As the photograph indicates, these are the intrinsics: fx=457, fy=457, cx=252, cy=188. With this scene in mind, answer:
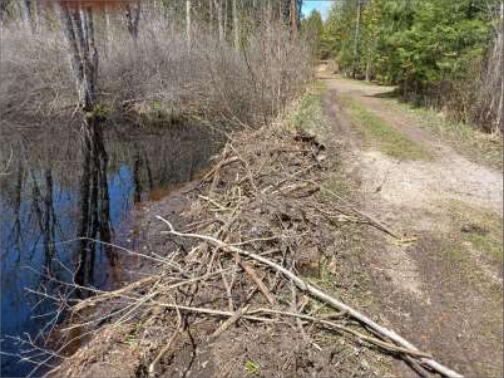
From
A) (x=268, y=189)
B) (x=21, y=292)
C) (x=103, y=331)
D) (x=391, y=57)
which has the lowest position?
(x=21, y=292)

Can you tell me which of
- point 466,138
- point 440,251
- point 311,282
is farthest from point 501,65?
point 311,282

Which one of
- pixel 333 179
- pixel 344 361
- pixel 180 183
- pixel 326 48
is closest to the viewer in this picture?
pixel 344 361

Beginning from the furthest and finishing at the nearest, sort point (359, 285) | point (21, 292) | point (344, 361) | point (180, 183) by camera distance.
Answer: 1. point (180, 183)
2. point (21, 292)
3. point (359, 285)
4. point (344, 361)

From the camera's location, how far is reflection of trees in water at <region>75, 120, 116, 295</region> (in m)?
5.61

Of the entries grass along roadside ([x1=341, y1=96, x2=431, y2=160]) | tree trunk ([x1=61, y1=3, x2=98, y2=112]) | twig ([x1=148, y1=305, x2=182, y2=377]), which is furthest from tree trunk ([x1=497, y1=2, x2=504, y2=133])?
tree trunk ([x1=61, y1=3, x2=98, y2=112])

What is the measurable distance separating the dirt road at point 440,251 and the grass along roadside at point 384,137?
0.14 metres

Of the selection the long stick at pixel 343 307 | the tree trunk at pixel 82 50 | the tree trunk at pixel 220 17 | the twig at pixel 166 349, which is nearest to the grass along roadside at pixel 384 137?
the tree trunk at pixel 220 17

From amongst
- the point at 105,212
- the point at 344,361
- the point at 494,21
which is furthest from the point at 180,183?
the point at 494,21

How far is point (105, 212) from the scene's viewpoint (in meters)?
7.24

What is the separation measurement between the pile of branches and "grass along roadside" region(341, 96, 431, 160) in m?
2.13

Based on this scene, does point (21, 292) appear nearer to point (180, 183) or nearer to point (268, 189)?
point (268, 189)

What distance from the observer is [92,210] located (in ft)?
23.9

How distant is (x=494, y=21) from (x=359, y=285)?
27.1 feet

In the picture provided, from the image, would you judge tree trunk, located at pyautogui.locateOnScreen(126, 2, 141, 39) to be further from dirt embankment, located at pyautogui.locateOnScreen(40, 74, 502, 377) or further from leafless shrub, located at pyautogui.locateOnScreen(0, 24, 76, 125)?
dirt embankment, located at pyautogui.locateOnScreen(40, 74, 502, 377)
